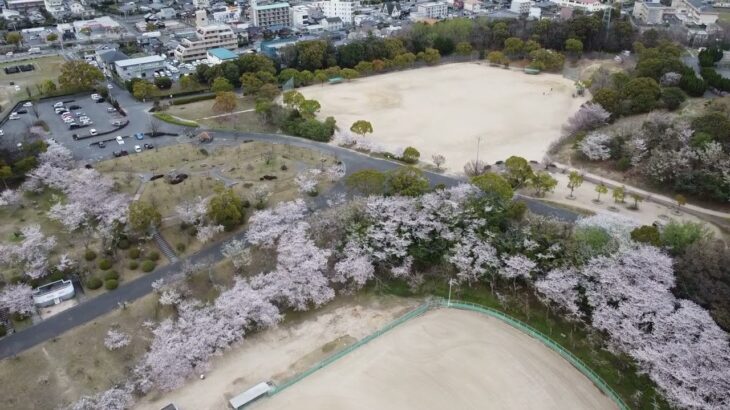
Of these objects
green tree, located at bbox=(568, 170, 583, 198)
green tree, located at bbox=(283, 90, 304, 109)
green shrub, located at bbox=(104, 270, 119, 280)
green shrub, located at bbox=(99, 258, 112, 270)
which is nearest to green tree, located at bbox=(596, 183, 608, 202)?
green tree, located at bbox=(568, 170, 583, 198)

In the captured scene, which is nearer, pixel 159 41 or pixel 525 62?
pixel 525 62

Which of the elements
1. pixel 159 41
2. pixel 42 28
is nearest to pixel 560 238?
pixel 159 41

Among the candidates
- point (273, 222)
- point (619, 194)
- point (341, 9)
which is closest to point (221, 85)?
point (273, 222)

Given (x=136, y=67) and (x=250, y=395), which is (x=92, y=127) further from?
(x=250, y=395)

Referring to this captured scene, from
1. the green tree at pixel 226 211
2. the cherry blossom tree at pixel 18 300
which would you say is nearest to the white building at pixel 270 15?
the green tree at pixel 226 211

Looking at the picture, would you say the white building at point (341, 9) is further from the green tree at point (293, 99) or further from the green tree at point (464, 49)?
the green tree at point (293, 99)

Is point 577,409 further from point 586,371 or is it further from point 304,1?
point 304,1
